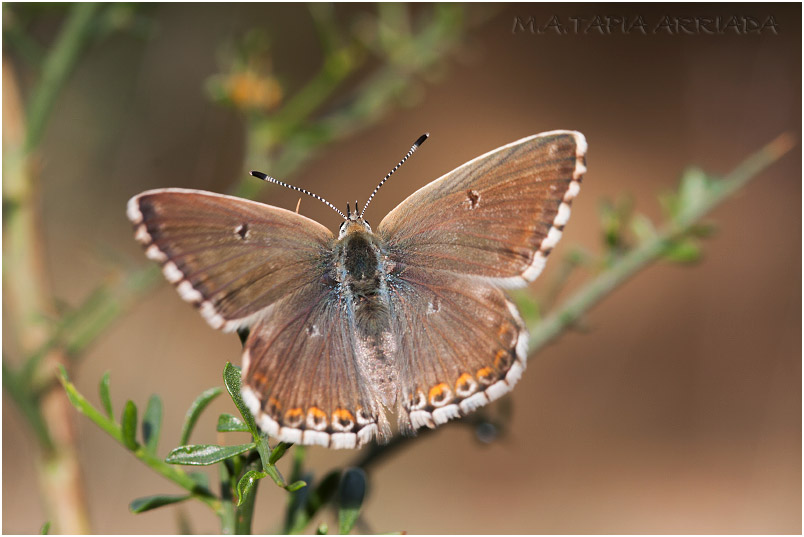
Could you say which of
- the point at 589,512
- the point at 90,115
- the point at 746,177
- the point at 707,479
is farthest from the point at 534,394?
the point at 746,177

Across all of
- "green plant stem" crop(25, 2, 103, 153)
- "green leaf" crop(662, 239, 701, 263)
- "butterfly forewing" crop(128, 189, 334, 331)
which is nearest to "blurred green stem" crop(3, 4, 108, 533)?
"green plant stem" crop(25, 2, 103, 153)

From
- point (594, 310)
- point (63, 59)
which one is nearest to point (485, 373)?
point (63, 59)

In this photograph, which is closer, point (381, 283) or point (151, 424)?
point (151, 424)

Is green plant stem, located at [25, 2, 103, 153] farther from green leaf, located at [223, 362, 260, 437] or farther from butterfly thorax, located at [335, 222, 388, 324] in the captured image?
green leaf, located at [223, 362, 260, 437]

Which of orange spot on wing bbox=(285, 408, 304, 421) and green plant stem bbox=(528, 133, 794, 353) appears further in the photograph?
green plant stem bbox=(528, 133, 794, 353)

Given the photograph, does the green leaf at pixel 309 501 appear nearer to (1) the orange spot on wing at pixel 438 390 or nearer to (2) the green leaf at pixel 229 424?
(2) the green leaf at pixel 229 424

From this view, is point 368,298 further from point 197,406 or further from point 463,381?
point 197,406
